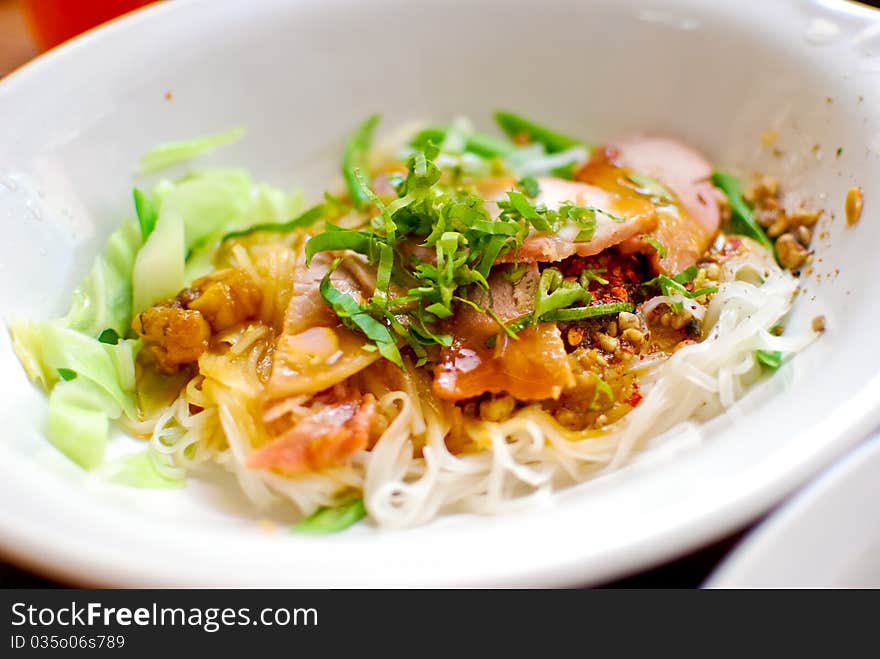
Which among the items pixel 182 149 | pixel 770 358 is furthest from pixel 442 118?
pixel 770 358

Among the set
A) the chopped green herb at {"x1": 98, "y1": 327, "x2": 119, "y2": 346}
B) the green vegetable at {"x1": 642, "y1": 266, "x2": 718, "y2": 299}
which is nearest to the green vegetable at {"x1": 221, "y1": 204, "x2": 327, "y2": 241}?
the chopped green herb at {"x1": 98, "y1": 327, "x2": 119, "y2": 346}

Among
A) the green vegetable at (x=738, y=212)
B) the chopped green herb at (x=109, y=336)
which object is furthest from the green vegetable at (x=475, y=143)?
→ the chopped green herb at (x=109, y=336)

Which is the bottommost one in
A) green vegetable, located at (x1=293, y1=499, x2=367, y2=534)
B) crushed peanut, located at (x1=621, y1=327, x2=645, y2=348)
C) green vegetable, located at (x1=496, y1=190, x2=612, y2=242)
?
green vegetable, located at (x1=293, y1=499, x2=367, y2=534)

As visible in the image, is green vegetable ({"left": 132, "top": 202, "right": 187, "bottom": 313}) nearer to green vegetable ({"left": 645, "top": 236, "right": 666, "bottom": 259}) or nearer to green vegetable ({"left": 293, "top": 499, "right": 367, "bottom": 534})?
green vegetable ({"left": 293, "top": 499, "right": 367, "bottom": 534})

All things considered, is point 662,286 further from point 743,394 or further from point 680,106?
point 680,106

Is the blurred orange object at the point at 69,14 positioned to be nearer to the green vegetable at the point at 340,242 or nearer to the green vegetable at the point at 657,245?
the green vegetable at the point at 340,242
